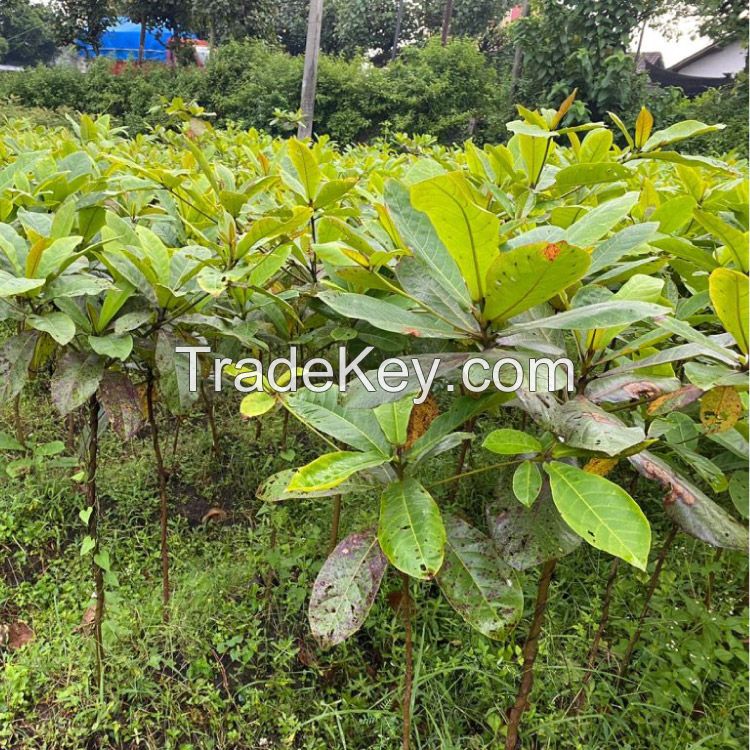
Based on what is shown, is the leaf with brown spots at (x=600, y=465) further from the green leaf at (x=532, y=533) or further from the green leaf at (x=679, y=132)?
the green leaf at (x=679, y=132)

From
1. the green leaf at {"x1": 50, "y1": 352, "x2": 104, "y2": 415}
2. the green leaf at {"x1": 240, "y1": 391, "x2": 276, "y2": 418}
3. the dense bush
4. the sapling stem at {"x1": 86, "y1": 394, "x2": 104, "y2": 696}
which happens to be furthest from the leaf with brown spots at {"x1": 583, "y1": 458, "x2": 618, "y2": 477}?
the dense bush

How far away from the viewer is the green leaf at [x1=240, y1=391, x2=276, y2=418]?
747 mm

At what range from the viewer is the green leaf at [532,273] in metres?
0.59

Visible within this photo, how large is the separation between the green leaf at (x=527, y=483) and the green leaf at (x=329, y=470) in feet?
0.56

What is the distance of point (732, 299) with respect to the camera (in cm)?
62

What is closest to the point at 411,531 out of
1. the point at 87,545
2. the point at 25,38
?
the point at 87,545

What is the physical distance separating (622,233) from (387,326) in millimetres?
353

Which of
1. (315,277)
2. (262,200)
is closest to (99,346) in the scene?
(315,277)

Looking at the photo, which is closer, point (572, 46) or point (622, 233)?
point (622, 233)

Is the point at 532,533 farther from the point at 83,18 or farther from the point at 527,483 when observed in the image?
the point at 83,18

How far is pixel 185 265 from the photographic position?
1.00 metres

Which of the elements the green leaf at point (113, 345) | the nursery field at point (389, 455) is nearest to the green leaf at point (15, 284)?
the nursery field at point (389, 455)

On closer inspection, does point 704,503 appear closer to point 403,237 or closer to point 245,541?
point 403,237

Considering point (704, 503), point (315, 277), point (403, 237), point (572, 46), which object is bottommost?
point (704, 503)
